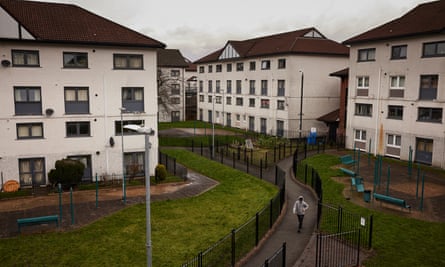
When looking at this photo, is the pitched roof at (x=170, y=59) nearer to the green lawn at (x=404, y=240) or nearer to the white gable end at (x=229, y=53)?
the white gable end at (x=229, y=53)

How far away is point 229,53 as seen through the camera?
5725 cm

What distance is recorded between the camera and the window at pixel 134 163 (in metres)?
27.7

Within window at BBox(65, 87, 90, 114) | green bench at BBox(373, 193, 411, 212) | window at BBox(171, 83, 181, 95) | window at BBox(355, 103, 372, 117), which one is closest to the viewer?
green bench at BBox(373, 193, 411, 212)

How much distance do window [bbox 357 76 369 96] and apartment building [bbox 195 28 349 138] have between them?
8491mm

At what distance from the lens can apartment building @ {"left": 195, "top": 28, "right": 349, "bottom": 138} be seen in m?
45.2

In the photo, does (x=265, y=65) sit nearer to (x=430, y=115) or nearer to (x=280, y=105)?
(x=280, y=105)

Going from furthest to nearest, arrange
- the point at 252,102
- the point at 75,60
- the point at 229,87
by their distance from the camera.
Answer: the point at 229,87 < the point at 252,102 < the point at 75,60

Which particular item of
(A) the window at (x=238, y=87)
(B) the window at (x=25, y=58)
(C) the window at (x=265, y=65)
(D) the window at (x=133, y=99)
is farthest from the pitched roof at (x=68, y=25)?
(A) the window at (x=238, y=87)

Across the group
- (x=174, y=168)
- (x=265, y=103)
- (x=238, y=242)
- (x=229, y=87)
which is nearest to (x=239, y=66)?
(x=229, y=87)

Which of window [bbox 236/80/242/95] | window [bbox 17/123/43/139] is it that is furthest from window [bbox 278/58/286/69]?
window [bbox 17/123/43/139]

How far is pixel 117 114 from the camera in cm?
2714

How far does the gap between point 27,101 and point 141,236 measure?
13.9 meters

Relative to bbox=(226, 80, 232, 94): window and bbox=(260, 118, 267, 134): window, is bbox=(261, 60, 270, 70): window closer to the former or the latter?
bbox=(260, 118, 267, 134): window

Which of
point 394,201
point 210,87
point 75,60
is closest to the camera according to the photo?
point 394,201
